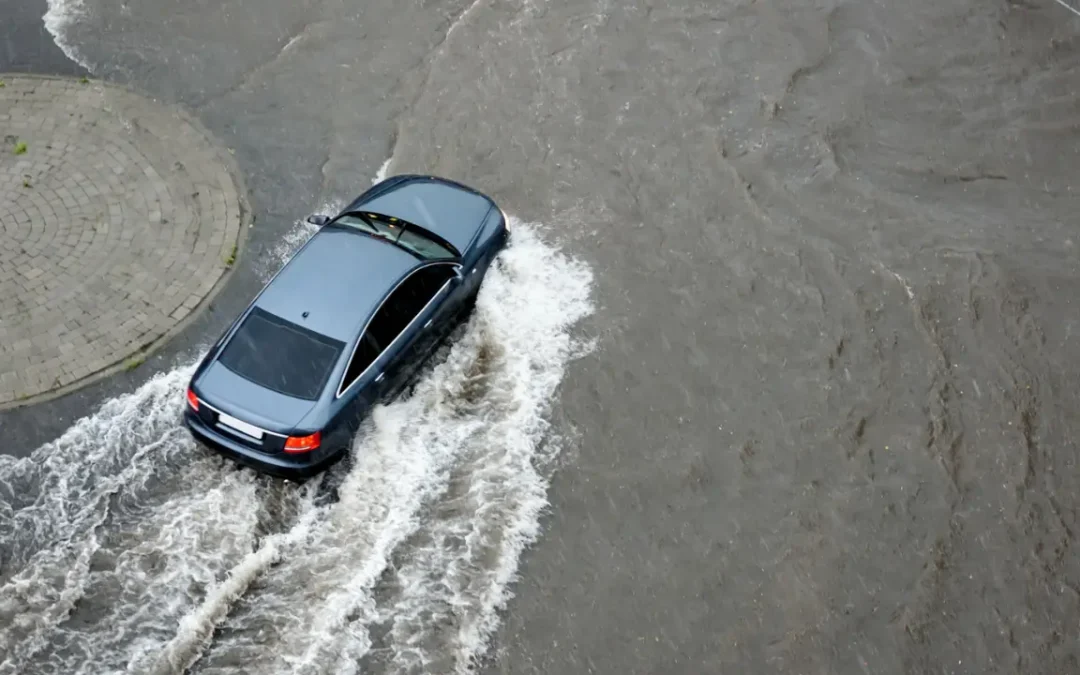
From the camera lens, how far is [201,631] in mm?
8141

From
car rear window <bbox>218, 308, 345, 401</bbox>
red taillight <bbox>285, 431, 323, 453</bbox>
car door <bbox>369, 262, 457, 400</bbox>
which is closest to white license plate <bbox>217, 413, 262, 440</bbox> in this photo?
red taillight <bbox>285, 431, 323, 453</bbox>

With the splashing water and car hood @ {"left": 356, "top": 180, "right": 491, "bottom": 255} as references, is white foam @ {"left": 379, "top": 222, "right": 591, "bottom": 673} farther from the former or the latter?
car hood @ {"left": 356, "top": 180, "right": 491, "bottom": 255}

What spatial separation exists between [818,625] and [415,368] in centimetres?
459

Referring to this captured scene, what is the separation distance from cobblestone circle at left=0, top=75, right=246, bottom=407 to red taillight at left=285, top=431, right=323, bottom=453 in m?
2.56

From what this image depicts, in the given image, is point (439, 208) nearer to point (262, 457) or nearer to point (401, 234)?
point (401, 234)

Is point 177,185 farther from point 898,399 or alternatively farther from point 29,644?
point 898,399

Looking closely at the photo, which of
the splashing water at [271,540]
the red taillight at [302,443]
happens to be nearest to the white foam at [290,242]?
the splashing water at [271,540]

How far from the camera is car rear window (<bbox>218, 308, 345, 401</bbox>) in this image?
8805mm

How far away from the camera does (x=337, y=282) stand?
9.38 m

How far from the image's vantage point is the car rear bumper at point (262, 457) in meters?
8.70

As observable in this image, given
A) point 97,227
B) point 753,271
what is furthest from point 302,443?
point 753,271

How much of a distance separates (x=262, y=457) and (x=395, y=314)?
1858mm

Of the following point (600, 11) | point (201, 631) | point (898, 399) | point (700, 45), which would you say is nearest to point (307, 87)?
point (600, 11)

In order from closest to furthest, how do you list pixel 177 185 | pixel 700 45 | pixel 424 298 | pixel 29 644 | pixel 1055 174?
1. pixel 29 644
2. pixel 424 298
3. pixel 177 185
4. pixel 1055 174
5. pixel 700 45
